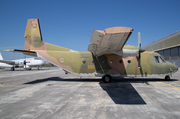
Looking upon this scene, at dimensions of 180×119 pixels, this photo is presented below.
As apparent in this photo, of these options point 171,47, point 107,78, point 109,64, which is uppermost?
point 171,47

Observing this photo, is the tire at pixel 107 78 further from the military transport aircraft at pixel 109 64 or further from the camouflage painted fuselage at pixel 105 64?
the camouflage painted fuselage at pixel 105 64

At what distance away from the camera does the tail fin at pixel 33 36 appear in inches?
437

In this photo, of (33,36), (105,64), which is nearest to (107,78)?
(105,64)

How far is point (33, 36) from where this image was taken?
11.2 m

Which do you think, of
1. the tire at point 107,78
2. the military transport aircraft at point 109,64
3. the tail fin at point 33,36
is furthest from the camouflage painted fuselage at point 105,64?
the tail fin at point 33,36

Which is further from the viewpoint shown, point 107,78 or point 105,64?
point 105,64

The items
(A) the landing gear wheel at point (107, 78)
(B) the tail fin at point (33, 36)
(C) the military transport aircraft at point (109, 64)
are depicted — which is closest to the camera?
(A) the landing gear wheel at point (107, 78)

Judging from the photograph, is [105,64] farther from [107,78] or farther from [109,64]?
[107,78]

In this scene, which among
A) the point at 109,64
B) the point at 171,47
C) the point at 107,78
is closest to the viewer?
the point at 107,78

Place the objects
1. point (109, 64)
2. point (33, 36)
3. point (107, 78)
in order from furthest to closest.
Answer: point (33, 36) < point (109, 64) < point (107, 78)

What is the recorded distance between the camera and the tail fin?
36.4 ft

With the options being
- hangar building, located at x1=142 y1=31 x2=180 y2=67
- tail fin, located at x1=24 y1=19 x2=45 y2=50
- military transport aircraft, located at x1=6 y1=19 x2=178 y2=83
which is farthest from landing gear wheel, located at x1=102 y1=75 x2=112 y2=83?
hangar building, located at x1=142 y1=31 x2=180 y2=67

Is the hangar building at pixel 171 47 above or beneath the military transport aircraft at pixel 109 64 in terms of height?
above

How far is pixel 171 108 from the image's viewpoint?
14.2 feet
